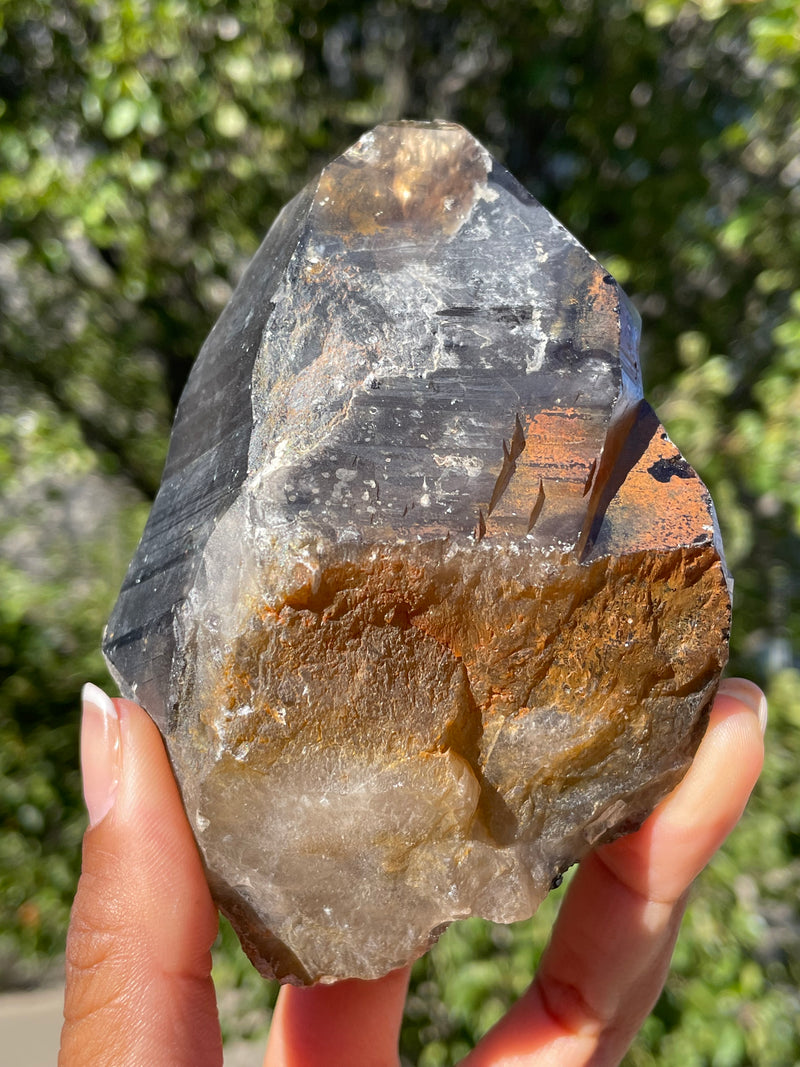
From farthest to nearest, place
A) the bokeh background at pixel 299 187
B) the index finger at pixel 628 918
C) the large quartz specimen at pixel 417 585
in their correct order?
the bokeh background at pixel 299 187, the index finger at pixel 628 918, the large quartz specimen at pixel 417 585

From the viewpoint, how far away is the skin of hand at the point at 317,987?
123cm

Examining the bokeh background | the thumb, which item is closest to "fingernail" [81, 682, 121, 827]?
the thumb

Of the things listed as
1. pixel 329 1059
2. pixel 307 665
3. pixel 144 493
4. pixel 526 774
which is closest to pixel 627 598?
pixel 526 774

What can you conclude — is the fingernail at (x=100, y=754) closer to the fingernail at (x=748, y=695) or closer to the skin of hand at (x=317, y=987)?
the skin of hand at (x=317, y=987)

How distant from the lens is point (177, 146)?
2834mm

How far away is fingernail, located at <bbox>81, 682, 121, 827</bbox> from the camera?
1.24 m

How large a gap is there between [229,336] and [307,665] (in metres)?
0.60

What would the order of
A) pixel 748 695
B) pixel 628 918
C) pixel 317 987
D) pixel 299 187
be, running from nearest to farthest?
pixel 748 695, pixel 628 918, pixel 317 987, pixel 299 187

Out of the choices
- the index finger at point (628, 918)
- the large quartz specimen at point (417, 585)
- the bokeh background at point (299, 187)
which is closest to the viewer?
the large quartz specimen at point (417, 585)

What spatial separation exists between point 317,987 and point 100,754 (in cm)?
90

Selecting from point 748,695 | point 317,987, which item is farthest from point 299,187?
point 317,987

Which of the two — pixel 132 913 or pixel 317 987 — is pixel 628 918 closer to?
pixel 317 987

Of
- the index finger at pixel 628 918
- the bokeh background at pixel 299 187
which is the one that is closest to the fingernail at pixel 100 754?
the index finger at pixel 628 918

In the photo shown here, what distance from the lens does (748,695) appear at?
5.24ft
